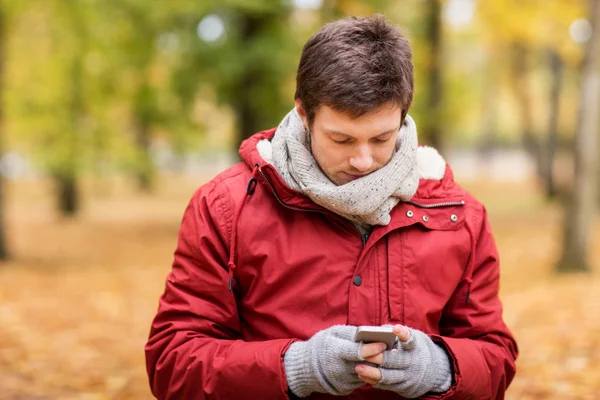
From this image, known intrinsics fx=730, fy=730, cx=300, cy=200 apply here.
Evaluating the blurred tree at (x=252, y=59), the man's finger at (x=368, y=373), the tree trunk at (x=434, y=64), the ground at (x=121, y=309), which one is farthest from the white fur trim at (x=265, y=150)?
the tree trunk at (x=434, y=64)

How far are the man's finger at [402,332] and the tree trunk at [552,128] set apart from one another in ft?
62.7

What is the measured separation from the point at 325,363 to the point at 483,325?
623 millimetres

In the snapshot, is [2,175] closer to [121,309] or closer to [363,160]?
[121,309]

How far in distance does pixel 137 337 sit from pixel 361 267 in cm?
528

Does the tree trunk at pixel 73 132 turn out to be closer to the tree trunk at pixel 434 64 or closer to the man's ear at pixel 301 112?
the tree trunk at pixel 434 64

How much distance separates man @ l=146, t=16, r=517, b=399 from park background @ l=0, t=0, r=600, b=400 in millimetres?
2822

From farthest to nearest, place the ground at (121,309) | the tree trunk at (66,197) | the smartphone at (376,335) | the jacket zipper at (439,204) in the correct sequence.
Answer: the tree trunk at (66,197)
the ground at (121,309)
the jacket zipper at (439,204)
the smartphone at (376,335)

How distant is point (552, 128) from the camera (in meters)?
21.9

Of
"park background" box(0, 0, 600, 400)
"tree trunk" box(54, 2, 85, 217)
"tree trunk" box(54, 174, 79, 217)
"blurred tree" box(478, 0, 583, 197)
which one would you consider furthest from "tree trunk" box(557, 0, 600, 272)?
"tree trunk" box(54, 174, 79, 217)

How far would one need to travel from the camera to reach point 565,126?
718 inches

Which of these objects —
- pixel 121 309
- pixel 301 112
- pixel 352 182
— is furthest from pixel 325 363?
pixel 121 309

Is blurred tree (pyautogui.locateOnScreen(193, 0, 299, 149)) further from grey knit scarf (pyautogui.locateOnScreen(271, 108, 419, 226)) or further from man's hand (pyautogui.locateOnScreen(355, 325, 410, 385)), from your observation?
man's hand (pyautogui.locateOnScreen(355, 325, 410, 385))

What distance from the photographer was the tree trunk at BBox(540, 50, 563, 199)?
68.6 feet

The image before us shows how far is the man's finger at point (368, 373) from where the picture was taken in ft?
6.76
